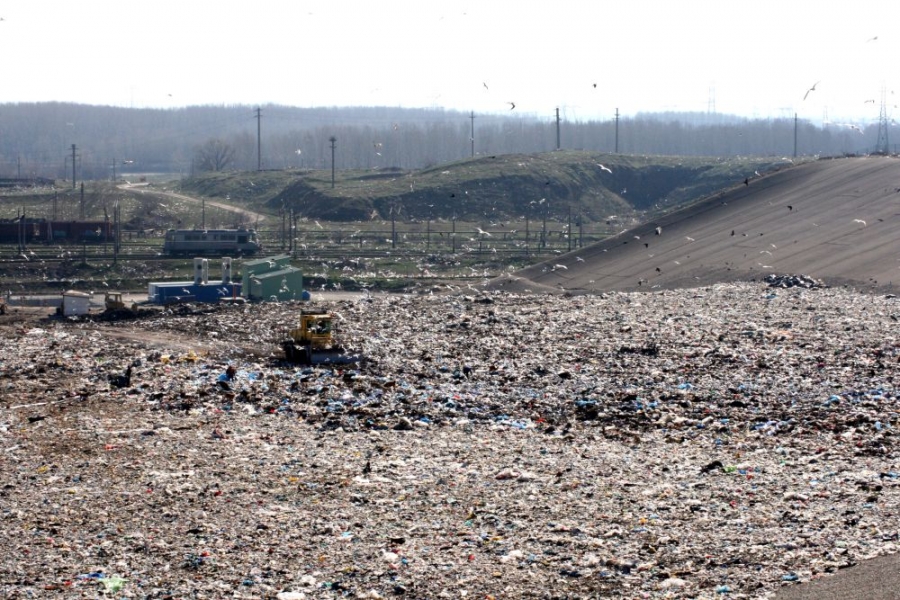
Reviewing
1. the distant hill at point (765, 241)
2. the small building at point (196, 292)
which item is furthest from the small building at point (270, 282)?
the distant hill at point (765, 241)

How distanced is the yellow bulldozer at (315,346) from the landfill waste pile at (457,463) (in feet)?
1.36

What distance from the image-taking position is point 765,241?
3069 centimetres

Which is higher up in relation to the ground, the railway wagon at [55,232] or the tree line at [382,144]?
the tree line at [382,144]

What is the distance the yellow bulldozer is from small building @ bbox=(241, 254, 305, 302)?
34.6 feet

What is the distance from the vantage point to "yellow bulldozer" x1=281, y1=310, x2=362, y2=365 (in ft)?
54.0

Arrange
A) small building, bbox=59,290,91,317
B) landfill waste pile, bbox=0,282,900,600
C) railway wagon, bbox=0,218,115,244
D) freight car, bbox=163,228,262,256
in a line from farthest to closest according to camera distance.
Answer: railway wagon, bbox=0,218,115,244 < freight car, bbox=163,228,262,256 < small building, bbox=59,290,91,317 < landfill waste pile, bbox=0,282,900,600

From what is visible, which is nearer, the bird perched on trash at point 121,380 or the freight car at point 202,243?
the bird perched on trash at point 121,380

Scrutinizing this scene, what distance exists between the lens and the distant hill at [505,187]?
57344 millimetres

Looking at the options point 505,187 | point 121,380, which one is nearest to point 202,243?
point 505,187

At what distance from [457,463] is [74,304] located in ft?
54.4

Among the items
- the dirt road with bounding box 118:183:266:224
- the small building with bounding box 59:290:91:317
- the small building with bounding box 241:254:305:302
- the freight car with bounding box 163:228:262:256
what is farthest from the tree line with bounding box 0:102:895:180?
the small building with bounding box 59:290:91:317

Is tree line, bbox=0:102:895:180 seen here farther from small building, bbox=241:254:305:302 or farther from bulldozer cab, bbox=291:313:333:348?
bulldozer cab, bbox=291:313:333:348

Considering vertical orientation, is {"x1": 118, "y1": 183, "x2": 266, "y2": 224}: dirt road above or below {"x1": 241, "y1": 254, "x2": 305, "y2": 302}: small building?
above

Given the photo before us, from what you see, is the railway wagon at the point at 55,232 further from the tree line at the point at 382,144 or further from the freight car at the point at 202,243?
the tree line at the point at 382,144
